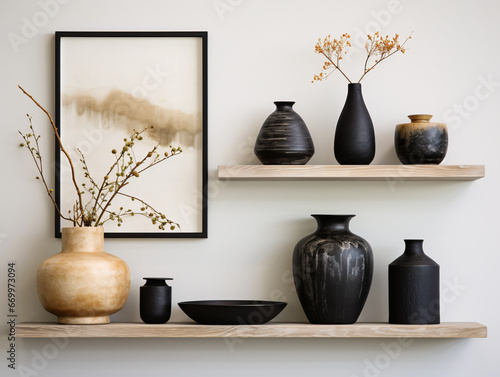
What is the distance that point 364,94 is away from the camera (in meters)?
2.30

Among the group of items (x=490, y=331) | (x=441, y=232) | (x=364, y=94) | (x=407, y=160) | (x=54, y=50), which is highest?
(x=54, y=50)

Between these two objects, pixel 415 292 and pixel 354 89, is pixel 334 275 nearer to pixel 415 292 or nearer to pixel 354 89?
pixel 415 292

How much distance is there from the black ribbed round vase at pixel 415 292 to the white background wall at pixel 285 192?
0.14 metres

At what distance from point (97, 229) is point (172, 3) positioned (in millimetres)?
846

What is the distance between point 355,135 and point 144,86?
76 cm

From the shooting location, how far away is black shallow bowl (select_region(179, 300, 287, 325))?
2055 millimetres

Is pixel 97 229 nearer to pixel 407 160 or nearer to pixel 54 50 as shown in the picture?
pixel 54 50

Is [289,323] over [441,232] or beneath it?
beneath

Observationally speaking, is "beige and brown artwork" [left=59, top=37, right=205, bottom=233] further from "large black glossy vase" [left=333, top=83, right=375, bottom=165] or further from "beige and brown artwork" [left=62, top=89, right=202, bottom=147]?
"large black glossy vase" [left=333, top=83, right=375, bottom=165]

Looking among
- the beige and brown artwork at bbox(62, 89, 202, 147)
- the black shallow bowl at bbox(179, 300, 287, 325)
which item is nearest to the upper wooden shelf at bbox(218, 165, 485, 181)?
the beige and brown artwork at bbox(62, 89, 202, 147)

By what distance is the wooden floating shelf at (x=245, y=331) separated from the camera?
6.73 feet

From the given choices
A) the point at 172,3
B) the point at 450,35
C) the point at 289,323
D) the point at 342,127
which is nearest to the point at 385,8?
the point at 450,35

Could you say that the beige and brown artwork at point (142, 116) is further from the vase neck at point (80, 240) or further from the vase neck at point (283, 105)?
the vase neck at point (80, 240)

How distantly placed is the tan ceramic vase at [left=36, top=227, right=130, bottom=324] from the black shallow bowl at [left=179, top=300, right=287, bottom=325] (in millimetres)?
223
